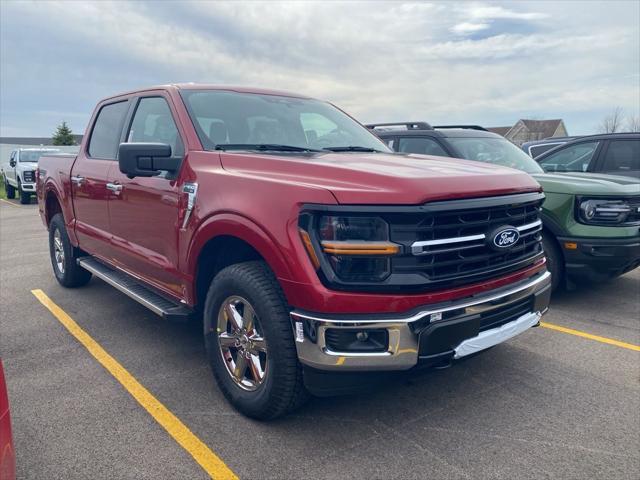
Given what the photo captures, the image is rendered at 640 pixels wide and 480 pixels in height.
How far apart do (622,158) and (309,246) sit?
6.73m

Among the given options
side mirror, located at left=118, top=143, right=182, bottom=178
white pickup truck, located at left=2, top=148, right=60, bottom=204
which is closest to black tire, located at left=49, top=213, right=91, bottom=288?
side mirror, located at left=118, top=143, right=182, bottom=178

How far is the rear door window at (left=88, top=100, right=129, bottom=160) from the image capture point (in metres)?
4.64

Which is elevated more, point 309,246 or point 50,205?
point 309,246

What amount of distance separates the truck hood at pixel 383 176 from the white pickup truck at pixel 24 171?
57.4ft

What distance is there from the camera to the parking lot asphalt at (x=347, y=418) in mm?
2625

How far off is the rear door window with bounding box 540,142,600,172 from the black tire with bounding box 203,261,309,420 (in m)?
6.27

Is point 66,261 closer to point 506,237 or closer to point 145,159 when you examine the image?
point 145,159

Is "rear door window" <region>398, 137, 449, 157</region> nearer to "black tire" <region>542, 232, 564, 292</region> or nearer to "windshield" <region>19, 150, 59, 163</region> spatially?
"black tire" <region>542, 232, 564, 292</region>

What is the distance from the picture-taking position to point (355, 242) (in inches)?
97.9

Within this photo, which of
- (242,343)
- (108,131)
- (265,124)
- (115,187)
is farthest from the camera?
(108,131)

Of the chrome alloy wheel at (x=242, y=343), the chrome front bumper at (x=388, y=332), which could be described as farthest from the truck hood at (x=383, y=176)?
the chrome alloy wheel at (x=242, y=343)

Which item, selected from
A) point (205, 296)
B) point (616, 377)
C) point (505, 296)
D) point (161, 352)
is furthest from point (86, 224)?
point (616, 377)

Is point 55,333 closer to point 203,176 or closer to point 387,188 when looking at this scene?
point 203,176

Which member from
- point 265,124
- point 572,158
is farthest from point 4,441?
point 572,158
